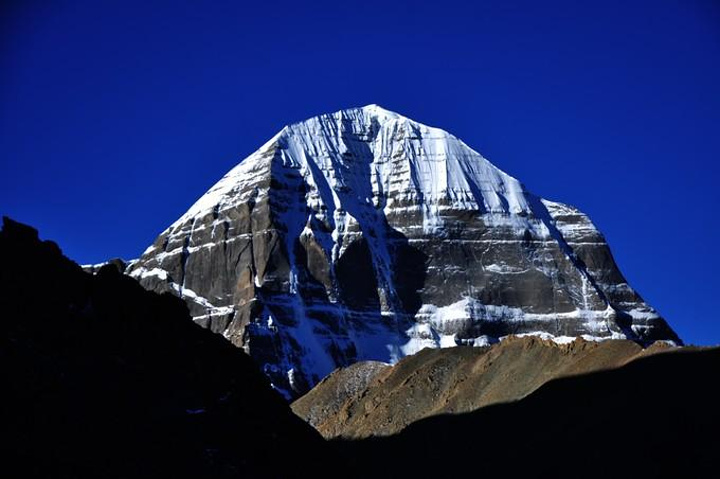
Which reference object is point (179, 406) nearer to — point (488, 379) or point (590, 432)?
point (590, 432)

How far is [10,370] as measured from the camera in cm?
9850

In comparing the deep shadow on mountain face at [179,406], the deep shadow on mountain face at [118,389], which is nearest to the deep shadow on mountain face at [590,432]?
the deep shadow on mountain face at [179,406]

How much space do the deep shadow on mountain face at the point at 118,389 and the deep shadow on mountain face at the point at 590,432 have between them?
2905cm

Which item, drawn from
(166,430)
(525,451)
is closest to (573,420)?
(525,451)

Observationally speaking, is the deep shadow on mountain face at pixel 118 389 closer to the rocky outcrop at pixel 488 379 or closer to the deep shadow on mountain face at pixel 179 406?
the deep shadow on mountain face at pixel 179 406

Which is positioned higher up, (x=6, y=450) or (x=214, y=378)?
(x=214, y=378)

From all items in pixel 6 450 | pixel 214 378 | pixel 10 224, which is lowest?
pixel 6 450

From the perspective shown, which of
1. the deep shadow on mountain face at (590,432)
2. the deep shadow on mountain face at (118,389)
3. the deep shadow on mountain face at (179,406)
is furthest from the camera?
the deep shadow on mountain face at (590,432)

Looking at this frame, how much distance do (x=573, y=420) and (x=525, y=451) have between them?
546cm

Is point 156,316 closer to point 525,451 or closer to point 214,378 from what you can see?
point 214,378

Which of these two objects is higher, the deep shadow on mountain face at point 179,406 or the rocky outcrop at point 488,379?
the rocky outcrop at point 488,379

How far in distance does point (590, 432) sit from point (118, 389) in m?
55.9

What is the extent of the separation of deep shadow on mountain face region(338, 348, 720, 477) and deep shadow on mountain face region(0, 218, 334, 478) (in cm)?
2905

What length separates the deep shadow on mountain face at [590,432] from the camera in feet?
455
